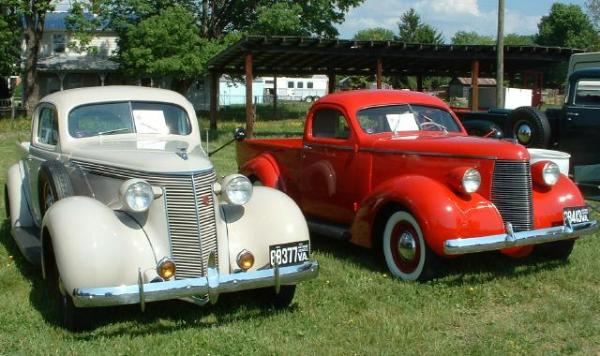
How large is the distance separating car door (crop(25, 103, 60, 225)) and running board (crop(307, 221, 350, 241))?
267 cm

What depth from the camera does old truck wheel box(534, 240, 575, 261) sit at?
246 inches

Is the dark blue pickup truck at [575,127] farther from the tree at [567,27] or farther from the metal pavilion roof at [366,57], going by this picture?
the tree at [567,27]

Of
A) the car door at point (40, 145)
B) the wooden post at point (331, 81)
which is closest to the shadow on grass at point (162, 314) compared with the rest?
the car door at point (40, 145)

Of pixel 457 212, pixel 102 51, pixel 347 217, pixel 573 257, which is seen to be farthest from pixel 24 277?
pixel 102 51

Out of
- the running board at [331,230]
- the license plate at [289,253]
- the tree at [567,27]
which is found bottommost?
the running board at [331,230]

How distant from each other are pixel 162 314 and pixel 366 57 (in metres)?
15.4

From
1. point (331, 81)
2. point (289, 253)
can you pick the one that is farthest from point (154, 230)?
point (331, 81)

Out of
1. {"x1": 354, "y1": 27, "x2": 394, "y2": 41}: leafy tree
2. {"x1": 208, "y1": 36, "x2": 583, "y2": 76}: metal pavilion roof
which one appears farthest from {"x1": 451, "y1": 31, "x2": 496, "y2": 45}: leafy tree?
{"x1": 208, "y1": 36, "x2": 583, "y2": 76}: metal pavilion roof

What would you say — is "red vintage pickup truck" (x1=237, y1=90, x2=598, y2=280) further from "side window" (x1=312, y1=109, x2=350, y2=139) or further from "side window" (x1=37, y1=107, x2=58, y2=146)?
"side window" (x1=37, y1=107, x2=58, y2=146)

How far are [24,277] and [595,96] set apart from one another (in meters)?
8.63

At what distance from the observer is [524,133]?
1102 centimetres

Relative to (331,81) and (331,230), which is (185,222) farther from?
(331,81)

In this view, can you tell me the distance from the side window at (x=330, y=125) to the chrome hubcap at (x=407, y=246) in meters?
1.44

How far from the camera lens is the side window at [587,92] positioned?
10.3 metres
